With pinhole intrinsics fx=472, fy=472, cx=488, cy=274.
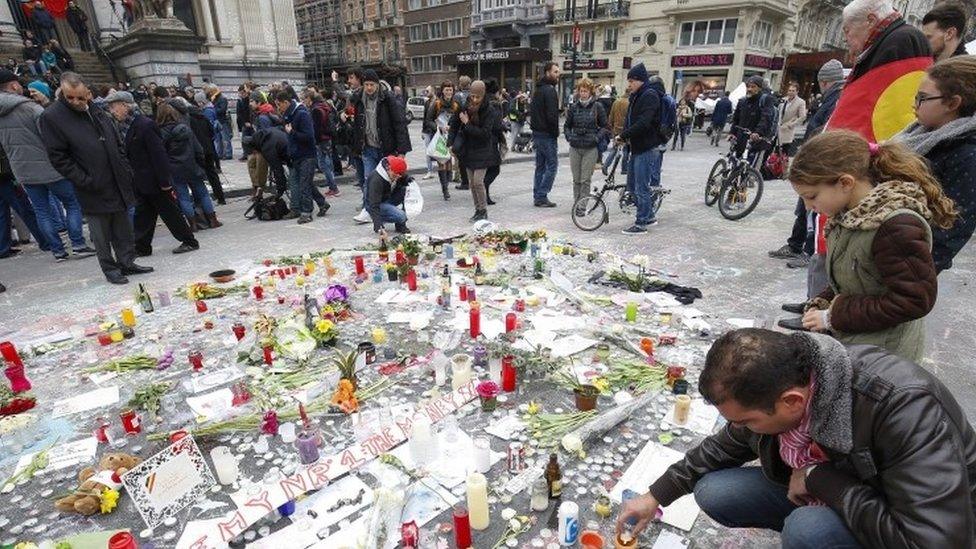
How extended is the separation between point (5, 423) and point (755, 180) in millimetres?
8818

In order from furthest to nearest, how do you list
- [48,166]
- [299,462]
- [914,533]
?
[48,166] < [299,462] < [914,533]

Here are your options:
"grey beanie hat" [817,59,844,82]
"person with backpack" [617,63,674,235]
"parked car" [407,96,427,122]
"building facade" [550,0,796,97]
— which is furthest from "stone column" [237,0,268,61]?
"grey beanie hat" [817,59,844,82]

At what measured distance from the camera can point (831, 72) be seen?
6.15 meters

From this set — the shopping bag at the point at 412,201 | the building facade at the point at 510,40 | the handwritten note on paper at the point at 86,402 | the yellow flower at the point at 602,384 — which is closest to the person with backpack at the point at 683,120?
the shopping bag at the point at 412,201

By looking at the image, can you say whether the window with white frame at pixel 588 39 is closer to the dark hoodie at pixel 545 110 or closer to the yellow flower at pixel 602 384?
the dark hoodie at pixel 545 110

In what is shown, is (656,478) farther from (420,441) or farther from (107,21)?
(107,21)

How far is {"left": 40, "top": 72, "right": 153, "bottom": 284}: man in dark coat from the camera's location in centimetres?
483

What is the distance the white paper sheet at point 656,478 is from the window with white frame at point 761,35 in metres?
36.0

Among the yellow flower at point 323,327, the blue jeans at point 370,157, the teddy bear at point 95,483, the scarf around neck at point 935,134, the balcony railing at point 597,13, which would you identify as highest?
the balcony railing at point 597,13

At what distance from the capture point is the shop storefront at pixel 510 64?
37.1 meters

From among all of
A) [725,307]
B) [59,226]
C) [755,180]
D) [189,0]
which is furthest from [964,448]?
[189,0]

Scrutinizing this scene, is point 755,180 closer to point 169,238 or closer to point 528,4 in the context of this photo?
point 169,238

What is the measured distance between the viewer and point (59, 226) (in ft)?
21.9

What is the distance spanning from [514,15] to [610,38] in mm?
8566
